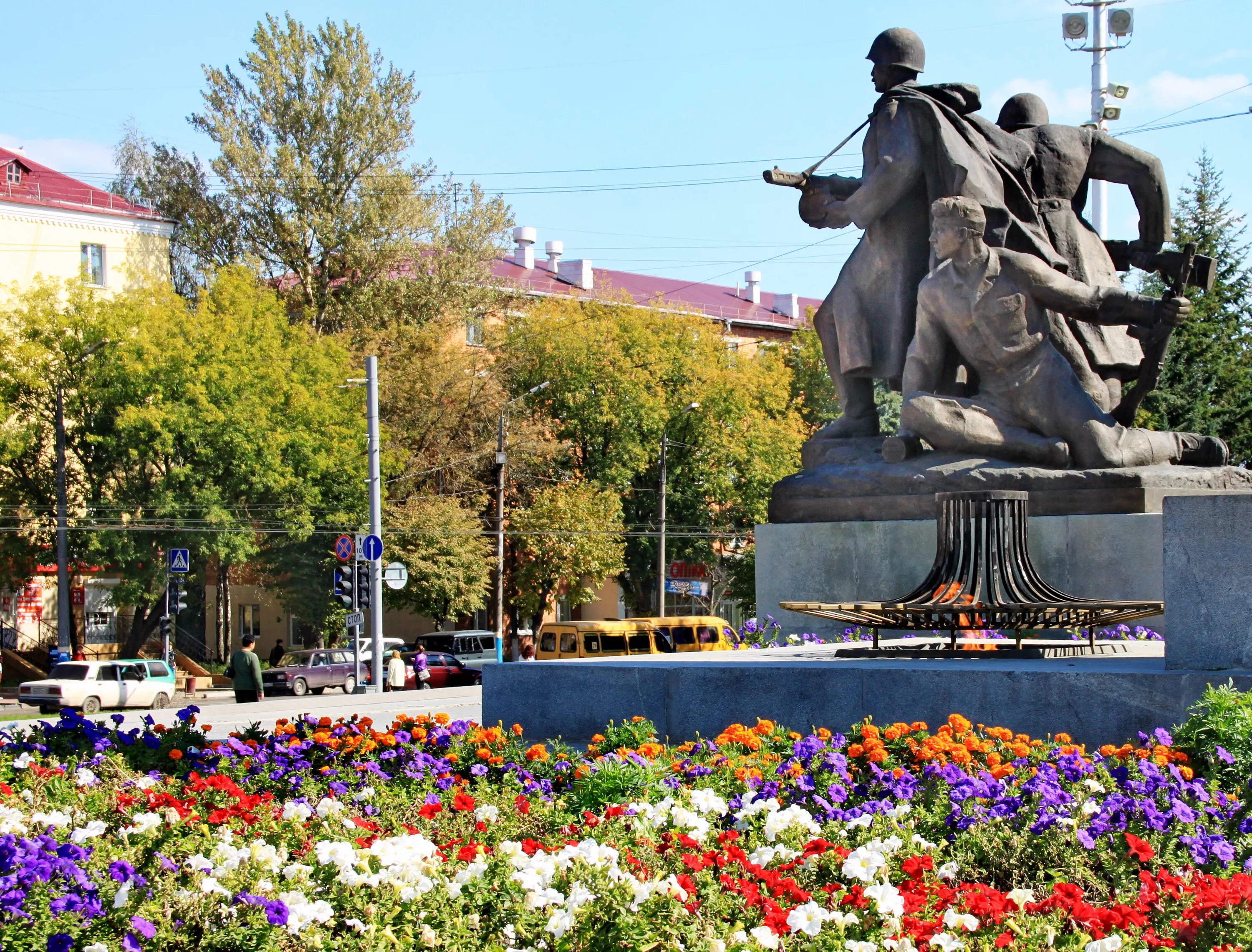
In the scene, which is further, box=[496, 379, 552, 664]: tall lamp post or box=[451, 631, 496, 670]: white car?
box=[451, 631, 496, 670]: white car

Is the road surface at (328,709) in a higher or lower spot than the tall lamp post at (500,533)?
lower

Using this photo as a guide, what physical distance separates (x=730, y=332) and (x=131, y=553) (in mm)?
32253

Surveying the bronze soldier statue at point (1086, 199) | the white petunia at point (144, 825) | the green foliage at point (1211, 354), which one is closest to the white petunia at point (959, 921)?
the white petunia at point (144, 825)

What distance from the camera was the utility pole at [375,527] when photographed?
3091 centimetres

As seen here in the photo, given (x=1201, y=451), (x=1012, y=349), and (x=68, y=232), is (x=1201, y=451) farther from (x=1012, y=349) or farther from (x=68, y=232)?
(x=68, y=232)

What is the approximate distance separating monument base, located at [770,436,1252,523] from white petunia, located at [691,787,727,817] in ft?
20.3

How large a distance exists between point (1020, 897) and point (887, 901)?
357 millimetres

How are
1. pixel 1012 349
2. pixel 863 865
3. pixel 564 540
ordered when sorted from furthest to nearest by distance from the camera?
pixel 564 540 → pixel 1012 349 → pixel 863 865

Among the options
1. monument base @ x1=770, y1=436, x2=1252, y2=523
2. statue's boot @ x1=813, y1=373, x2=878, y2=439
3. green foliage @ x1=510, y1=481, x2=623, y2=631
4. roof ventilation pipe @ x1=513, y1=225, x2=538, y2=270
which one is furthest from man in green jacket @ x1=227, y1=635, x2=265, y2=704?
roof ventilation pipe @ x1=513, y1=225, x2=538, y2=270

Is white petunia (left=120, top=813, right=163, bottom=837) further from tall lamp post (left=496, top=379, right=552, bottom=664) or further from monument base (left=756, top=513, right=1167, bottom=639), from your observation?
tall lamp post (left=496, top=379, right=552, bottom=664)

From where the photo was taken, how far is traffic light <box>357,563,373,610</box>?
29875 millimetres

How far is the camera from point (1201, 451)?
40.9ft

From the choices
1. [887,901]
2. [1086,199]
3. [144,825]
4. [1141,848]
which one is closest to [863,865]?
[887,901]

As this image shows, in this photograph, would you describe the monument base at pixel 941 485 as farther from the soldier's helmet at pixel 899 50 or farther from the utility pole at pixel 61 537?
the utility pole at pixel 61 537
